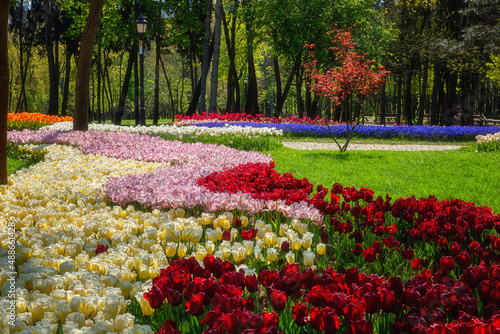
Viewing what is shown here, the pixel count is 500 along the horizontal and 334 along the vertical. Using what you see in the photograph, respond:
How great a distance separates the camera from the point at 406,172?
8.90 meters

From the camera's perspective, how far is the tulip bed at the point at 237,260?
202cm

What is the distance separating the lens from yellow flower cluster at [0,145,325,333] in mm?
2236

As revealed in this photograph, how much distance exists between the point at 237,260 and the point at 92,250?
1171 millimetres

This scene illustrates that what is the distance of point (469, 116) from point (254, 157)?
75.4ft

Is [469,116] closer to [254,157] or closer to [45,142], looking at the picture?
[254,157]

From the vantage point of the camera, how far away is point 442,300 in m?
2.04

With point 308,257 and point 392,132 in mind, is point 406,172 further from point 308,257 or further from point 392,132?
point 392,132

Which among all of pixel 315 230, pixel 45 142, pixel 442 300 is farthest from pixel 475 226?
pixel 45 142

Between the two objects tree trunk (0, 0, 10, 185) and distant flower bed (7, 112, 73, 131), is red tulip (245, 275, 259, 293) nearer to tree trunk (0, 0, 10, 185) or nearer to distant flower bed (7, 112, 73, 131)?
tree trunk (0, 0, 10, 185)

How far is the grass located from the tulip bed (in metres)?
2.08

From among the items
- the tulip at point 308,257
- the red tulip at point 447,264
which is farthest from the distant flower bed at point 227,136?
the red tulip at point 447,264

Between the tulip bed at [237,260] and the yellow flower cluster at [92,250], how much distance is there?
0.01 metres

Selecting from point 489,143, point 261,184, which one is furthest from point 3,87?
point 489,143

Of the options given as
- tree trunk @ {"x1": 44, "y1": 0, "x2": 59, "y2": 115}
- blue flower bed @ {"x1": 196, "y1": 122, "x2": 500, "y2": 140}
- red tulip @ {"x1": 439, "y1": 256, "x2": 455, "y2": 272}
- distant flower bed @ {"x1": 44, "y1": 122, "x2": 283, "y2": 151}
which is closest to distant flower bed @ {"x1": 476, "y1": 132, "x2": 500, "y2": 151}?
blue flower bed @ {"x1": 196, "y1": 122, "x2": 500, "y2": 140}
